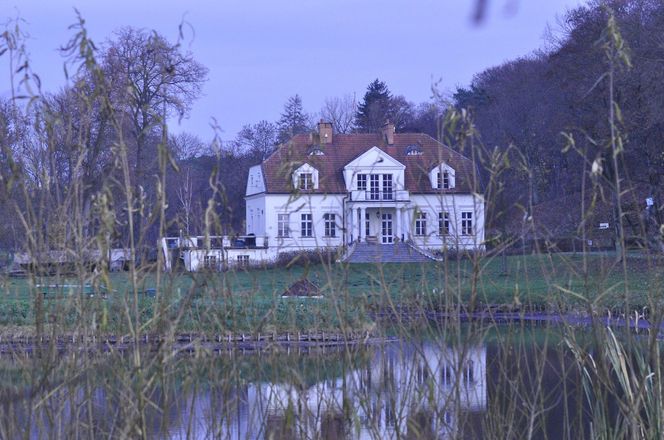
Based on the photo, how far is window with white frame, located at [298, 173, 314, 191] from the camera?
348cm

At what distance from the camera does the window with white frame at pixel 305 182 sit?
11.4 ft

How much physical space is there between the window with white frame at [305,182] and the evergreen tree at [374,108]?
136 ft

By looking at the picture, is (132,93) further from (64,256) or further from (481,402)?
(481,402)

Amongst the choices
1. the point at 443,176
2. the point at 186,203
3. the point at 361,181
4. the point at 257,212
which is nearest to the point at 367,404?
the point at 443,176

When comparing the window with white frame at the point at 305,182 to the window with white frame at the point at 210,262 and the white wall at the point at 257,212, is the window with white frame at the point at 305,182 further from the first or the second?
the white wall at the point at 257,212

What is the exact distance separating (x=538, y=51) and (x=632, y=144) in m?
13.6

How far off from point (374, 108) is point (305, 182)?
44.8 metres

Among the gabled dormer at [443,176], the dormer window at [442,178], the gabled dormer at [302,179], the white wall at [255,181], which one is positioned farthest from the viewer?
the white wall at [255,181]

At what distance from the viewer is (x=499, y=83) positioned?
4206 cm

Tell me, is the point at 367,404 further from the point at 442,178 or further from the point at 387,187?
the point at 387,187

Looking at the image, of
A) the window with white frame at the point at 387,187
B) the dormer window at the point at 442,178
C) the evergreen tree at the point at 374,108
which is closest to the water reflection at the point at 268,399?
the dormer window at the point at 442,178

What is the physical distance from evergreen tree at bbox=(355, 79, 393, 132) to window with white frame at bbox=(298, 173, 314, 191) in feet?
136

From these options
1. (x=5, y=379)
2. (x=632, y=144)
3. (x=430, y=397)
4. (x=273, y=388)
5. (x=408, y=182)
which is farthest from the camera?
(x=408, y=182)

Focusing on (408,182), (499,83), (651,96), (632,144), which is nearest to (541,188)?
(499,83)
